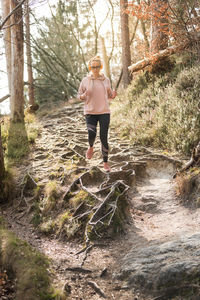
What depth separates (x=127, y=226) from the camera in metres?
4.99

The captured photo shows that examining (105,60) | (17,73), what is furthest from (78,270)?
(105,60)

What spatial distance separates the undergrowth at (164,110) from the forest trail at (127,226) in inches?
22.9

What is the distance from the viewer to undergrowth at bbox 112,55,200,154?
23.2 feet

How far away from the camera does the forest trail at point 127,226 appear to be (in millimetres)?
3576

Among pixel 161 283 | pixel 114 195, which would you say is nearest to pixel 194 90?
pixel 114 195

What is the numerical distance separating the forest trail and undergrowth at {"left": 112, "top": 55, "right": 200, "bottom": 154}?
581mm

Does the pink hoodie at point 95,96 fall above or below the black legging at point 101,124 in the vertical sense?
above

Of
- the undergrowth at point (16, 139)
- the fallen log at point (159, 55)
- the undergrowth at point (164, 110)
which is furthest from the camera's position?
the fallen log at point (159, 55)

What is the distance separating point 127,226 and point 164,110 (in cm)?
444

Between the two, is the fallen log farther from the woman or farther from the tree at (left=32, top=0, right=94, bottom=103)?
the tree at (left=32, top=0, right=94, bottom=103)

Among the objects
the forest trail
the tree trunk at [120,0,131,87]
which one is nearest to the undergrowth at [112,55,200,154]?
the forest trail

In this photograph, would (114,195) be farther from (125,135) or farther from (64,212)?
(125,135)

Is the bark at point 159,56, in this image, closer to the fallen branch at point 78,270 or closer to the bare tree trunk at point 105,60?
the bare tree trunk at point 105,60

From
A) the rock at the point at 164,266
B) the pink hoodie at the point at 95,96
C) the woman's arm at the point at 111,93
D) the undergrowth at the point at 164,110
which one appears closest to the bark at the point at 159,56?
the undergrowth at the point at 164,110
